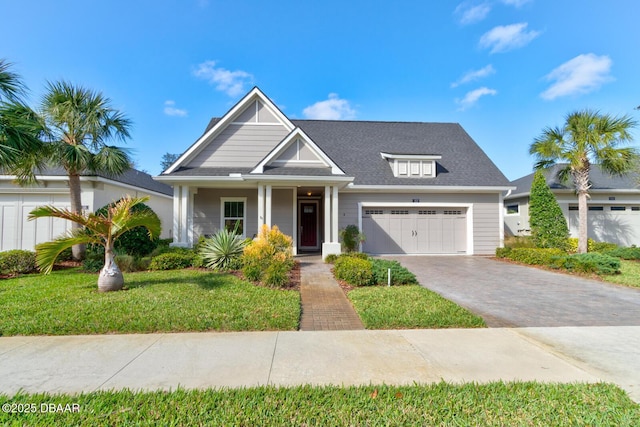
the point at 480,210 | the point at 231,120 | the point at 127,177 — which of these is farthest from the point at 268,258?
the point at 127,177

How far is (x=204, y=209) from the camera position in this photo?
13914 mm

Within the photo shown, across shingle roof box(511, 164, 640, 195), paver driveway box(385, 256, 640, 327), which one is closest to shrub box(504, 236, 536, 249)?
paver driveway box(385, 256, 640, 327)

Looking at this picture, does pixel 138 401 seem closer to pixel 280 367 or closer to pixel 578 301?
pixel 280 367

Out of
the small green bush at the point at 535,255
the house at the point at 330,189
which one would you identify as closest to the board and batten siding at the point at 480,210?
the house at the point at 330,189

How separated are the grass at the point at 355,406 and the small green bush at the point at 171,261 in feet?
23.6

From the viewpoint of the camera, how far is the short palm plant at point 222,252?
948 centimetres

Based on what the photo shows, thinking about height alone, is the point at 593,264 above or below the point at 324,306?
above

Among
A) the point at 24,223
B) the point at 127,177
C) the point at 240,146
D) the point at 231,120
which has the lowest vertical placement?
the point at 24,223

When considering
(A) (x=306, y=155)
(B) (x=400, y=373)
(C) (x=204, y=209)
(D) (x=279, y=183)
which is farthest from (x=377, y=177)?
(B) (x=400, y=373)

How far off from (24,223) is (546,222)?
2402 centimetres

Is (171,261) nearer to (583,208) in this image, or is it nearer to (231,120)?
(231,120)

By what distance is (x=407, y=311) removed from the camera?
17.7 feet

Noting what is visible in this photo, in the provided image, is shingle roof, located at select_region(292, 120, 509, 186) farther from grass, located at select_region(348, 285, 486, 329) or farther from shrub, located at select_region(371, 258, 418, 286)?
grass, located at select_region(348, 285, 486, 329)

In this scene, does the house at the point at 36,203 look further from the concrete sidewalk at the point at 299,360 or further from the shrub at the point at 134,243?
the concrete sidewalk at the point at 299,360
